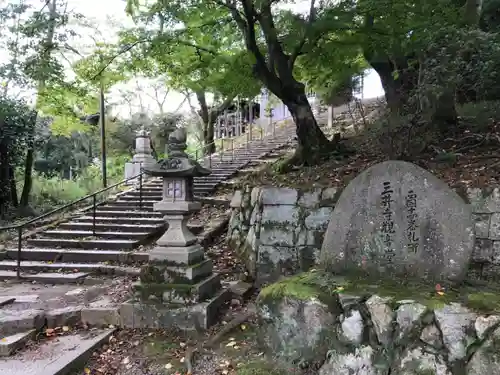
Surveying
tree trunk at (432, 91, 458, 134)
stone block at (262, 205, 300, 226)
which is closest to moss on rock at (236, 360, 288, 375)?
stone block at (262, 205, 300, 226)

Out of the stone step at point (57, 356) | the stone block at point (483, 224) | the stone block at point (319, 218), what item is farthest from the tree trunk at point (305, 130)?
the stone step at point (57, 356)

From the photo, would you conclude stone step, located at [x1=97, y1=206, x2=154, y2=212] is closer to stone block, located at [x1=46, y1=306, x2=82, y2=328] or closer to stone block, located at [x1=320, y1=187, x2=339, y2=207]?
stone block, located at [x1=46, y1=306, x2=82, y2=328]

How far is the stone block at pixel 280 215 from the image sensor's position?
6504 mm

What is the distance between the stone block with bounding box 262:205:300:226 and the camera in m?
6.50

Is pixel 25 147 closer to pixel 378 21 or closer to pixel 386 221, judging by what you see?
pixel 378 21

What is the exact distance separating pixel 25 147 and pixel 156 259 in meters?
10.2

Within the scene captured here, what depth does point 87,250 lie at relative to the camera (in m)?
8.61

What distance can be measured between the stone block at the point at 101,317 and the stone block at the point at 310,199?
3086 millimetres

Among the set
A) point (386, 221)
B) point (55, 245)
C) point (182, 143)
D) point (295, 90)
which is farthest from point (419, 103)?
point (55, 245)

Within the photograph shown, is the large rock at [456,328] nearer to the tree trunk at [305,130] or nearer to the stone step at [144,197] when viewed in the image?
the tree trunk at [305,130]

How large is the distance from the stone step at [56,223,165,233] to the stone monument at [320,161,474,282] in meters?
5.84

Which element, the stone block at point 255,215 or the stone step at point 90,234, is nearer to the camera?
the stone block at point 255,215

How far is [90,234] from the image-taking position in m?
9.38

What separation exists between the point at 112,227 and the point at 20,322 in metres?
4.68
